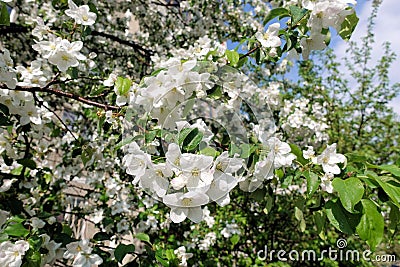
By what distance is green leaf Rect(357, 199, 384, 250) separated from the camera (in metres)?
0.93

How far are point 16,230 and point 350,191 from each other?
1.17 metres

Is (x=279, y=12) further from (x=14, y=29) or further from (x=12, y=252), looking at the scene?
(x=14, y=29)

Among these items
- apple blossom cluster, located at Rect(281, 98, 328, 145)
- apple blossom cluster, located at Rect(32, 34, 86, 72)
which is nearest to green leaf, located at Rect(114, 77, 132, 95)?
apple blossom cluster, located at Rect(32, 34, 86, 72)

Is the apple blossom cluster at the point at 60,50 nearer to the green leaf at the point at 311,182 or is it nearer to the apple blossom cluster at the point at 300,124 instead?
the green leaf at the point at 311,182

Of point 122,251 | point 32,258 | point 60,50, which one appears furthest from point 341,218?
point 60,50

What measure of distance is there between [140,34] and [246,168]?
336 cm

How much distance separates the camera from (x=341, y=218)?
1.00 metres

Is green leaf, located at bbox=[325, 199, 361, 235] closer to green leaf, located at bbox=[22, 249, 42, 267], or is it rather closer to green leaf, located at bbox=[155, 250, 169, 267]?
green leaf, located at bbox=[155, 250, 169, 267]

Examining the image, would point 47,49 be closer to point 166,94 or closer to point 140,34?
point 166,94

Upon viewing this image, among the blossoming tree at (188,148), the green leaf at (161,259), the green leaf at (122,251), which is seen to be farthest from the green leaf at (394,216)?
the green leaf at (122,251)

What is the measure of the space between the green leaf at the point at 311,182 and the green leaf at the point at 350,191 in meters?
0.08

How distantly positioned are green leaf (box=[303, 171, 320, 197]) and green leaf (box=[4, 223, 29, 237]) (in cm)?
103

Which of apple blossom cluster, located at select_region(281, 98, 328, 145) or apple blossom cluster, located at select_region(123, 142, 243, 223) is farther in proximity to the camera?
apple blossom cluster, located at select_region(281, 98, 328, 145)

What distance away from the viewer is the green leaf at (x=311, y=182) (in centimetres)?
106
